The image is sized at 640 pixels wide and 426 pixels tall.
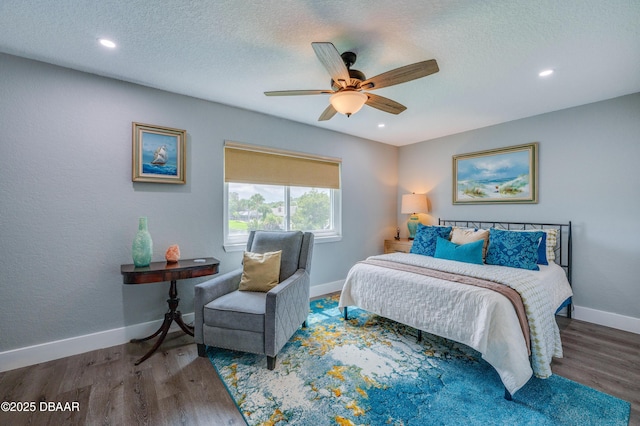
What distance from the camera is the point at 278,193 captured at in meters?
3.78

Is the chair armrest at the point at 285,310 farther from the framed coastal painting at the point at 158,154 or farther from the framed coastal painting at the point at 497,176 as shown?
the framed coastal painting at the point at 497,176

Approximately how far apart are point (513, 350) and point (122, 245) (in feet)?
10.9

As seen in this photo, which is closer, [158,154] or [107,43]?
[107,43]

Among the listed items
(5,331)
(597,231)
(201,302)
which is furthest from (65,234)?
(597,231)

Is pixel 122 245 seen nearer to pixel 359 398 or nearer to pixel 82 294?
pixel 82 294

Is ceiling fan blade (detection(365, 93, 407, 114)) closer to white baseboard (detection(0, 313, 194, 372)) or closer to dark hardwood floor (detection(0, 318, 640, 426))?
dark hardwood floor (detection(0, 318, 640, 426))

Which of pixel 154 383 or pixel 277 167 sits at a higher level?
pixel 277 167

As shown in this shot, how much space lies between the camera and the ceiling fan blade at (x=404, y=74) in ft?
5.70

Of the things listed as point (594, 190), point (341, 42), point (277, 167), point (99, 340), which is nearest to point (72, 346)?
point (99, 340)

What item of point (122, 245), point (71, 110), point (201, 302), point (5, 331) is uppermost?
point (71, 110)

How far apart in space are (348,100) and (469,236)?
7.55ft

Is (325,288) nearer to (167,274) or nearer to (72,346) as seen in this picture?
(167,274)

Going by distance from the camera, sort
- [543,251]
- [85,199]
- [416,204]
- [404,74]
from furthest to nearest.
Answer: [416,204] → [543,251] → [85,199] → [404,74]

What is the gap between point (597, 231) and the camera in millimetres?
3096
